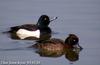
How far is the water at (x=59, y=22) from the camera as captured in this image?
531 inches

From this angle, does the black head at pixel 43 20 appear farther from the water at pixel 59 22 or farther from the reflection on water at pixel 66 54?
the reflection on water at pixel 66 54

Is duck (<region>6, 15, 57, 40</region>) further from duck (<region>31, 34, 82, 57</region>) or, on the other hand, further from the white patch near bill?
duck (<region>31, 34, 82, 57</region>)

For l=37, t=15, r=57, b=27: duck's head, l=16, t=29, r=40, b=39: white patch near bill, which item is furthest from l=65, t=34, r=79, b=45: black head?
l=37, t=15, r=57, b=27: duck's head

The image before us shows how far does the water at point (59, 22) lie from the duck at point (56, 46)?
0.23 meters

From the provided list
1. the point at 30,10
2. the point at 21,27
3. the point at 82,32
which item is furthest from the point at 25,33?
the point at 30,10

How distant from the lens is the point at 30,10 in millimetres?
18719

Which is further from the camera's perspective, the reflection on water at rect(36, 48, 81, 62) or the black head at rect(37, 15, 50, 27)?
the black head at rect(37, 15, 50, 27)

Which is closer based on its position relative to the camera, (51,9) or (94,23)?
(94,23)

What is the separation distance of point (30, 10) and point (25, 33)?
2621mm

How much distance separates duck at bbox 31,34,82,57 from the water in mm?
227

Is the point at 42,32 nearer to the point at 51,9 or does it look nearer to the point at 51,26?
the point at 51,26

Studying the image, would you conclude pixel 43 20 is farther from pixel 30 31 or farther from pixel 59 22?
pixel 30 31

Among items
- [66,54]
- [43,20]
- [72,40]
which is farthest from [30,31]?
[66,54]

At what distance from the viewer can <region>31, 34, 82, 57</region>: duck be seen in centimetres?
1409
